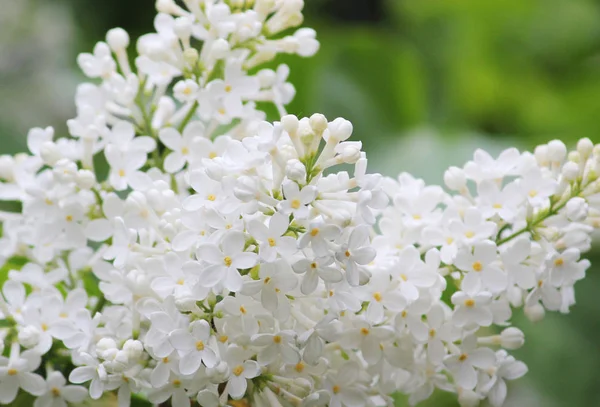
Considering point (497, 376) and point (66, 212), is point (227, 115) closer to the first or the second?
point (66, 212)

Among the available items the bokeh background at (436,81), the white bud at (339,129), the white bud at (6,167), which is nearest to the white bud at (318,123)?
the white bud at (339,129)

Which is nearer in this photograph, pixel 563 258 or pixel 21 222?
pixel 563 258

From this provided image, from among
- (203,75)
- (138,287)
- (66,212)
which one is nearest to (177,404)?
(138,287)

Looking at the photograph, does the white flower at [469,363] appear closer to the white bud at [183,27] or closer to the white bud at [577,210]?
the white bud at [577,210]

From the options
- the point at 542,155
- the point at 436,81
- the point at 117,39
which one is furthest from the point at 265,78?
the point at 436,81

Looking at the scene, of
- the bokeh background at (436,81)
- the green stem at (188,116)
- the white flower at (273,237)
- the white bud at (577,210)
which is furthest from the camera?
the bokeh background at (436,81)

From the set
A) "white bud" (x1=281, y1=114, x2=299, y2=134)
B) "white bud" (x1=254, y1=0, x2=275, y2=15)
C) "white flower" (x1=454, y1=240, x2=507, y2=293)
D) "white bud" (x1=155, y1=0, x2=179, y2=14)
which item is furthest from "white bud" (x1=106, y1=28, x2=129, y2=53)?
"white flower" (x1=454, y1=240, x2=507, y2=293)

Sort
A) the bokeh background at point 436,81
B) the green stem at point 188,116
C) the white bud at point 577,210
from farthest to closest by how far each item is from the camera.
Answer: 1. the bokeh background at point 436,81
2. the green stem at point 188,116
3. the white bud at point 577,210

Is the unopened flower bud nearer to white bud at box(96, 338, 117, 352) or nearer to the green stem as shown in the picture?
white bud at box(96, 338, 117, 352)
